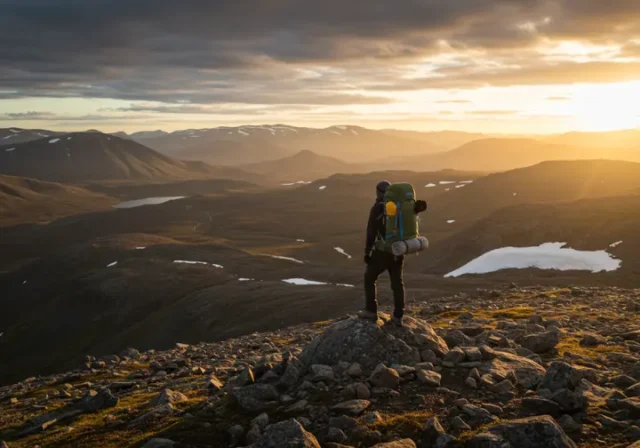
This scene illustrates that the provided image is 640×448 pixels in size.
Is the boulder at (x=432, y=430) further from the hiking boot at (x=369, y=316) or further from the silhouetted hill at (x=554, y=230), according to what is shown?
the silhouetted hill at (x=554, y=230)

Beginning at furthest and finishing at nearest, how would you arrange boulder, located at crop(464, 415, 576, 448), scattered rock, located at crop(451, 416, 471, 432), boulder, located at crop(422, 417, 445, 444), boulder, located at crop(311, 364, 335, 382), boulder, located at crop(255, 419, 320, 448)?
boulder, located at crop(311, 364, 335, 382) → scattered rock, located at crop(451, 416, 471, 432) → boulder, located at crop(422, 417, 445, 444) → boulder, located at crop(255, 419, 320, 448) → boulder, located at crop(464, 415, 576, 448)

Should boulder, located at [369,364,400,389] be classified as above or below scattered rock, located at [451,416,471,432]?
above

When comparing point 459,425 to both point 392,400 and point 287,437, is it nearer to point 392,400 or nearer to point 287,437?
point 392,400

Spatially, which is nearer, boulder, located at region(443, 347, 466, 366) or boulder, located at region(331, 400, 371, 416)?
boulder, located at region(331, 400, 371, 416)

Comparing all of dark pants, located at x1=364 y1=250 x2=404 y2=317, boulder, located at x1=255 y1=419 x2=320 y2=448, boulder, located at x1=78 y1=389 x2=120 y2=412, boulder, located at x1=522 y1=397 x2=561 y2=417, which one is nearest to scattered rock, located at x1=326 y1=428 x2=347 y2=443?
boulder, located at x1=255 y1=419 x2=320 y2=448

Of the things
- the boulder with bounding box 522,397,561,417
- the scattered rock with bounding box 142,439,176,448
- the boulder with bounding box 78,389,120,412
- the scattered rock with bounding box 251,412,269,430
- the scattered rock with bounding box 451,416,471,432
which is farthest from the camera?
the boulder with bounding box 78,389,120,412

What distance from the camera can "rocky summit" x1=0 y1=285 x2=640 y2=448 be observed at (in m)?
11.8

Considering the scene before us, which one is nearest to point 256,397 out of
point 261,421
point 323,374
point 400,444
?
point 261,421

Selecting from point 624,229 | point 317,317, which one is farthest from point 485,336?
point 624,229

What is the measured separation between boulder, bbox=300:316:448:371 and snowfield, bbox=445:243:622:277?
88886 mm

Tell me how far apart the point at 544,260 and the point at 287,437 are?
100593mm

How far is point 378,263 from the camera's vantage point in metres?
16.8

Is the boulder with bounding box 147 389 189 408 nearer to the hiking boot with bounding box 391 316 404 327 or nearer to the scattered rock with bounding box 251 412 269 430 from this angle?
the scattered rock with bounding box 251 412 269 430

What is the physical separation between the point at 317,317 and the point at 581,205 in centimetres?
9893
